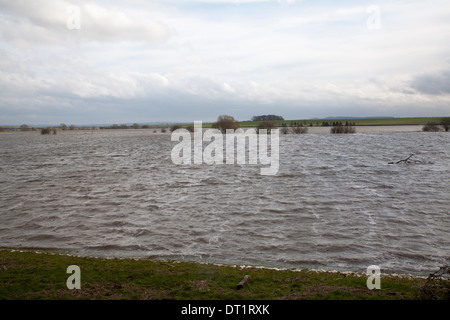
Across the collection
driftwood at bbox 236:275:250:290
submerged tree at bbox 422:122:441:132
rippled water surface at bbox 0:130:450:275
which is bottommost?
rippled water surface at bbox 0:130:450:275

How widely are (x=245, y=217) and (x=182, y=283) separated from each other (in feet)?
26.8

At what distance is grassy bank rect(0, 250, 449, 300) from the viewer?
718 cm

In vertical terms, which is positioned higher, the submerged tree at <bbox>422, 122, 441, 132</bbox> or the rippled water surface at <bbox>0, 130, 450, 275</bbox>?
the submerged tree at <bbox>422, 122, 441, 132</bbox>

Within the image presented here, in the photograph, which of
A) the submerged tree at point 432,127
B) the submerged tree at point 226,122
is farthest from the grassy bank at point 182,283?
the submerged tree at point 432,127

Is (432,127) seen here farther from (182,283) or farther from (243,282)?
(182,283)

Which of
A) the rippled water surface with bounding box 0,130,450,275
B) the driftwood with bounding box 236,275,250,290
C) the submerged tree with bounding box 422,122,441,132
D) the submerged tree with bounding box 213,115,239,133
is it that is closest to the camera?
the driftwood with bounding box 236,275,250,290

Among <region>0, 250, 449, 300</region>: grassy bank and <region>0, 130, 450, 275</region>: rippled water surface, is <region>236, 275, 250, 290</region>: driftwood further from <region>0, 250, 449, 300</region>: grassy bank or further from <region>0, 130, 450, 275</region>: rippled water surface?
<region>0, 130, 450, 275</region>: rippled water surface

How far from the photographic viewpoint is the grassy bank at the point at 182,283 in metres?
7.18

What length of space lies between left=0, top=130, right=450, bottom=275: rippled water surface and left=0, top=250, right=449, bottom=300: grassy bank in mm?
1639

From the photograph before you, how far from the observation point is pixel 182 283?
802 centimetres

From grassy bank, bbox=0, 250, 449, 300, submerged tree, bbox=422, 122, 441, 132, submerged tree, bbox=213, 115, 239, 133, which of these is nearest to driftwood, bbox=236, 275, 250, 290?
grassy bank, bbox=0, 250, 449, 300

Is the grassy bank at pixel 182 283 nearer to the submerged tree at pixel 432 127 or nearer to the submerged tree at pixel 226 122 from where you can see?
the submerged tree at pixel 226 122
